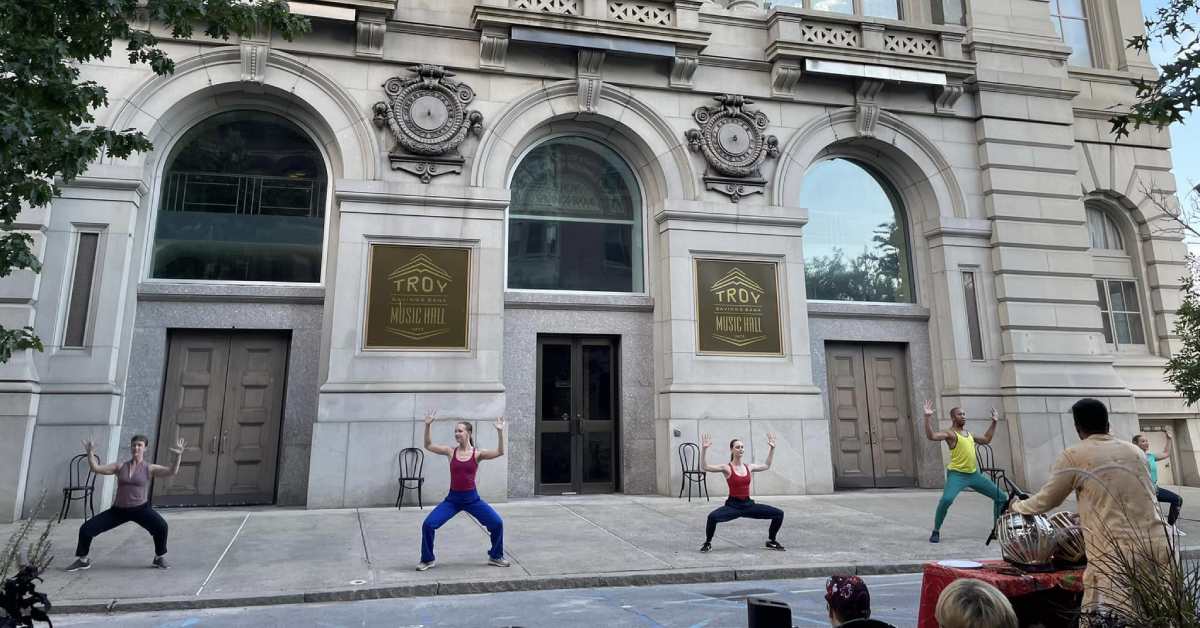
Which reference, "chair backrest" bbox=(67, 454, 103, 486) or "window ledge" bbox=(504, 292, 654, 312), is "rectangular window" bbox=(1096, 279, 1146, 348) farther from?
"chair backrest" bbox=(67, 454, 103, 486)

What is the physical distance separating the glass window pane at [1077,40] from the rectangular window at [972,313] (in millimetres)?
8325

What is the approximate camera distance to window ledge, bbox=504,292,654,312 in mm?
14742

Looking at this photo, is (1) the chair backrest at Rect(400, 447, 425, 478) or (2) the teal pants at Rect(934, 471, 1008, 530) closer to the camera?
(2) the teal pants at Rect(934, 471, 1008, 530)

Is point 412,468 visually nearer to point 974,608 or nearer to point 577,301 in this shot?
point 577,301

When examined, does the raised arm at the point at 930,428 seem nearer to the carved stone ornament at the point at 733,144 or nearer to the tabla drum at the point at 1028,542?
the tabla drum at the point at 1028,542

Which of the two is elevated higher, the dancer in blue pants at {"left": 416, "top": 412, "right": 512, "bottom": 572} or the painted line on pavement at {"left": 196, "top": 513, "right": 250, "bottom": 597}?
the dancer in blue pants at {"left": 416, "top": 412, "right": 512, "bottom": 572}

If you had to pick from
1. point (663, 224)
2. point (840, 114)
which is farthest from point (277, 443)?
point (840, 114)

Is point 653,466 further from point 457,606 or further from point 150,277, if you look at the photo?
point 150,277

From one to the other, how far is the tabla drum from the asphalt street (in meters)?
2.43

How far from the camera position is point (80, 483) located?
11734 mm

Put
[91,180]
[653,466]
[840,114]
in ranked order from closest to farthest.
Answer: [91,180], [653,466], [840,114]

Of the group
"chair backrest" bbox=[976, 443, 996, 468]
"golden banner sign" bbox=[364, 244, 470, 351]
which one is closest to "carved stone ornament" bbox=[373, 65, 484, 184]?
"golden banner sign" bbox=[364, 244, 470, 351]

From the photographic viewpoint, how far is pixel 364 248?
44.6 ft

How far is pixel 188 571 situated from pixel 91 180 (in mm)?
8455
